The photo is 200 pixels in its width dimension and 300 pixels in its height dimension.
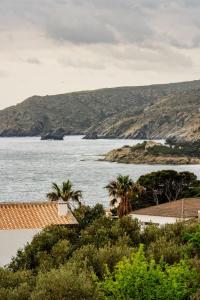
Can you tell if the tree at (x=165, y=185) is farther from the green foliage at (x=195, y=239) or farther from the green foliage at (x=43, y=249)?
the green foliage at (x=43, y=249)

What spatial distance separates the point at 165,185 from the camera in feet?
340

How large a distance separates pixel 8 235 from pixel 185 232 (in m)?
13.0

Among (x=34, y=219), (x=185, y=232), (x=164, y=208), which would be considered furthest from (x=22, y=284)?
(x=164, y=208)

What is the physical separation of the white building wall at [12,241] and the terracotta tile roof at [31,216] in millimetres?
462

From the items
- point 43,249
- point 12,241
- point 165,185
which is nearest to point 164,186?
point 165,185

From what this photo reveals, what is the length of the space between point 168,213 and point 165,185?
114 ft

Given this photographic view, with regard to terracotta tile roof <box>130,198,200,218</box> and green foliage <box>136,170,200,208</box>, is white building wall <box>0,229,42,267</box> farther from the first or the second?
green foliage <box>136,170,200,208</box>

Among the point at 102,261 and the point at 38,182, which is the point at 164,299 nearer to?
the point at 102,261

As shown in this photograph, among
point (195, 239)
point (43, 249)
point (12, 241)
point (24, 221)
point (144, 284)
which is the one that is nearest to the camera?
point (144, 284)

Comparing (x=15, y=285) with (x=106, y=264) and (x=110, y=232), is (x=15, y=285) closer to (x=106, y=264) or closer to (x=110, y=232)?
(x=106, y=264)

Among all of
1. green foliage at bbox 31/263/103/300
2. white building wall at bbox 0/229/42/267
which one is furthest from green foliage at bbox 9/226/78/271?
green foliage at bbox 31/263/103/300

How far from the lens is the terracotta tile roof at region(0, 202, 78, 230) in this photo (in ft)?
159

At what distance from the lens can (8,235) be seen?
1854 inches

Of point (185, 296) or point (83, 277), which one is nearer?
point (83, 277)
